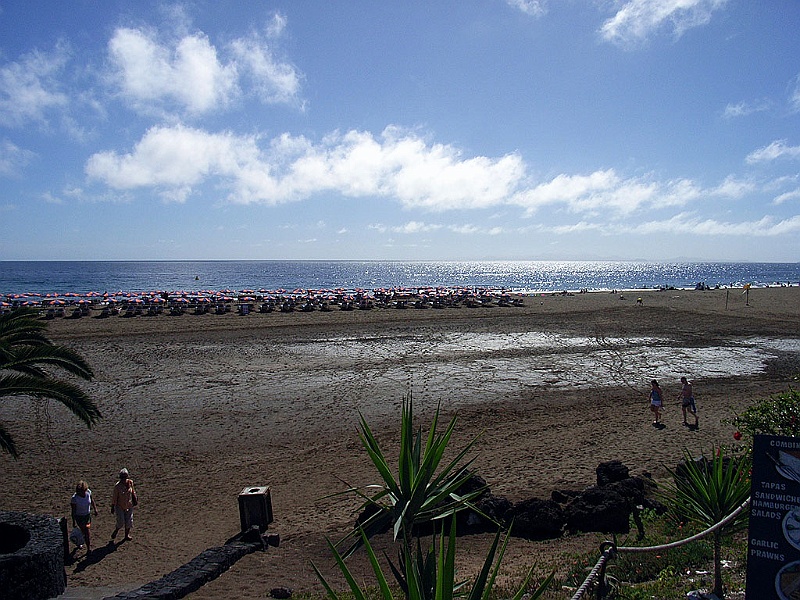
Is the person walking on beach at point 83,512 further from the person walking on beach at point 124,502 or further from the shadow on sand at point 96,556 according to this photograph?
the person walking on beach at point 124,502

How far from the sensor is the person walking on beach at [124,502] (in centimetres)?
829

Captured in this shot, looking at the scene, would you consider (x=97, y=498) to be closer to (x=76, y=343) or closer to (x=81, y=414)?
(x=81, y=414)

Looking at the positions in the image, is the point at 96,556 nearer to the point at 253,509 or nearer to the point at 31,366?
the point at 253,509

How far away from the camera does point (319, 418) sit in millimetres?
14297

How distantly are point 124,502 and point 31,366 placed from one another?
8.60 feet

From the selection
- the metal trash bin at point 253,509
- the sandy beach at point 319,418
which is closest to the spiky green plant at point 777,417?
the sandy beach at point 319,418

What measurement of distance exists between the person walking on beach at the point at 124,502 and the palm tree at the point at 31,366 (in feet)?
3.27

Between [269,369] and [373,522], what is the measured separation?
16.8 metres

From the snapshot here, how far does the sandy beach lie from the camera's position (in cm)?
841

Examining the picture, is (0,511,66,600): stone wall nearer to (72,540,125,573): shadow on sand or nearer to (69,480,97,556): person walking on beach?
(69,480,97,556): person walking on beach

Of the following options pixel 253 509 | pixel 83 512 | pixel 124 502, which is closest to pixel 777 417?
pixel 253 509

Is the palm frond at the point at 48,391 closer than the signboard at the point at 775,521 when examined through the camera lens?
No

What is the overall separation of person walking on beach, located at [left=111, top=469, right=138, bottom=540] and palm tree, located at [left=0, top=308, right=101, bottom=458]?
100 centimetres

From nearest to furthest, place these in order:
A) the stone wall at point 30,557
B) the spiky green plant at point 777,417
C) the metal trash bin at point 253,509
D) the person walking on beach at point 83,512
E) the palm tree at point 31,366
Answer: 1. the stone wall at point 30,557
2. the spiky green plant at point 777,417
3. the person walking on beach at point 83,512
4. the palm tree at point 31,366
5. the metal trash bin at point 253,509
